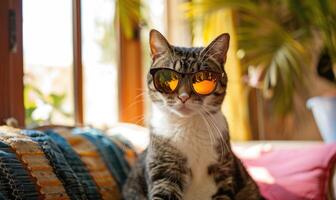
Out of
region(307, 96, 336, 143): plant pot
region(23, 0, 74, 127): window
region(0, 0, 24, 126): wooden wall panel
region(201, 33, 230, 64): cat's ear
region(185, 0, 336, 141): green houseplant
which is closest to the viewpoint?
region(201, 33, 230, 64): cat's ear

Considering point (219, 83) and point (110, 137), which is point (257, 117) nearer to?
point (110, 137)

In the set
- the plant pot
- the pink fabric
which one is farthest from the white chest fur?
the plant pot

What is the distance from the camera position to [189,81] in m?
1.10

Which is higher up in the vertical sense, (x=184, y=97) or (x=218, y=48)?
(x=218, y=48)

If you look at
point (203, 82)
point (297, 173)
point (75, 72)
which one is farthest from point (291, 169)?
point (75, 72)

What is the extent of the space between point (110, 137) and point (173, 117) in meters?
0.45

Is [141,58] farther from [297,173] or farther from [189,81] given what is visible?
[189,81]

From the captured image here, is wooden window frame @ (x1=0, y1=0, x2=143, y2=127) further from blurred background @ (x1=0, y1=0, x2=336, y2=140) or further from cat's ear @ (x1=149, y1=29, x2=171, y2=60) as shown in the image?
cat's ear @ (x1=149, y1=29, x2=171, y2=60)

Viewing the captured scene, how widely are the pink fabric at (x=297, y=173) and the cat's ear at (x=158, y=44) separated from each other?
0.62m

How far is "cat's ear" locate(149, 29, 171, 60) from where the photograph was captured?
1.16 m

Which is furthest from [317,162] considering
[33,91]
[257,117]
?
[257,117]

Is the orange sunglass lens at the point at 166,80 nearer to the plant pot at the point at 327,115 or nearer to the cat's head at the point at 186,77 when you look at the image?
the cat's head at the point at 186,77

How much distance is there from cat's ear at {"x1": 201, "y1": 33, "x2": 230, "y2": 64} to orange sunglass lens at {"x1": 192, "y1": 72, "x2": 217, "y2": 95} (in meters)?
0.08

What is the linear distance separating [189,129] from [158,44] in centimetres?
25
